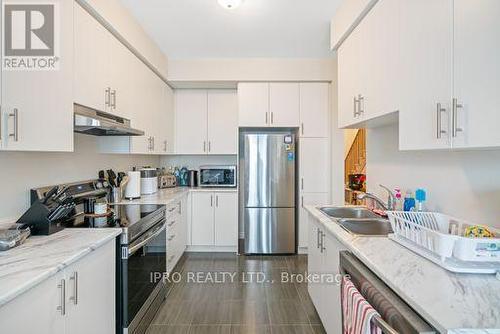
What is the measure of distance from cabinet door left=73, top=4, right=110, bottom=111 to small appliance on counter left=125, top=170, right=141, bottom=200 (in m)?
1.00

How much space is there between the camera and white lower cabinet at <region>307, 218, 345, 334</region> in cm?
170

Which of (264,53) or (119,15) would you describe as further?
(264,53)

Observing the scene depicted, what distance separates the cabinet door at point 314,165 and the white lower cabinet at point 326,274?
1.40m

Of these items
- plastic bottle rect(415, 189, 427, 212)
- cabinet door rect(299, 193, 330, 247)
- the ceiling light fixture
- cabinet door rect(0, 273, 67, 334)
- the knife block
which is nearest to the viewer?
cabinet door rect(0, 273, 67, 334)

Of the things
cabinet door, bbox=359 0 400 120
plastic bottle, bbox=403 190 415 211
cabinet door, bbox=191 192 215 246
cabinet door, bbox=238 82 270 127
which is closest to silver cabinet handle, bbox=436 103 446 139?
cabinet door, bbox=359 0 400 120

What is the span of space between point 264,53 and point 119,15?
174 centimetres

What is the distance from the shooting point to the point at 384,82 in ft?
5.65

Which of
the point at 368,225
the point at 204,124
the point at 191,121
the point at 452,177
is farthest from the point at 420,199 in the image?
the point at 191,121

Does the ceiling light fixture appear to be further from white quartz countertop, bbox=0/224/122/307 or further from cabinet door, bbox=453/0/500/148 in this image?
white quartz countertop, bbox=0/224/122/307

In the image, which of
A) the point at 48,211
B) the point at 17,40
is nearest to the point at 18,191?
the point at 48,211

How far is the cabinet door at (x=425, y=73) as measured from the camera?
1.21 metres

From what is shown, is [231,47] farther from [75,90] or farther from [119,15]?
[75,90]

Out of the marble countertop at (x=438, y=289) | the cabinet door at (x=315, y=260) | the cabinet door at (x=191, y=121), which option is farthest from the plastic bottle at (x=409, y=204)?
the cabinet door at (x=191, y=121)

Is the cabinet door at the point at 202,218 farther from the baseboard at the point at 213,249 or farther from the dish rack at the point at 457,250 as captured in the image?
the dish rack at the point at 457,250
